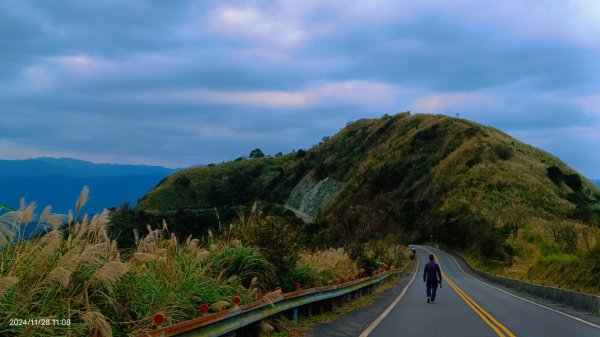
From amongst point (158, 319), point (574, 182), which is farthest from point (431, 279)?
point (574, 182)

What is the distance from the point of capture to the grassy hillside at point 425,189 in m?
60.8

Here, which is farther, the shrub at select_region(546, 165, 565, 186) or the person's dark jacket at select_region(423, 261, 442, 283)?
the shrub at select_region(546, 165, 565, 186)

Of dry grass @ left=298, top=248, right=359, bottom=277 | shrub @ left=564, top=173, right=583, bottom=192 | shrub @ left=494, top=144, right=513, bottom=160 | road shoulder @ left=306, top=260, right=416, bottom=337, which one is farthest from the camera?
shrub @ left=494, top=144, right=513, bottom=160

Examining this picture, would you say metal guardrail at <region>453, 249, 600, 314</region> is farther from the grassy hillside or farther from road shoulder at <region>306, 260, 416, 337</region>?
road shoulder at <region>306, 260, 416, 337</region>

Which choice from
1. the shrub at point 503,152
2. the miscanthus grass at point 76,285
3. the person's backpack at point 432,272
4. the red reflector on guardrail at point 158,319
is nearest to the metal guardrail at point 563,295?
the person's backpack at point 432,272

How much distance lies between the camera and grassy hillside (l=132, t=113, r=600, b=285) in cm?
6075

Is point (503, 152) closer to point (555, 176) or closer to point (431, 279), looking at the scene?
point (555, 176)

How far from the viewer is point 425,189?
375 feet

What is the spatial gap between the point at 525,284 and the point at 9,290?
3129 cm

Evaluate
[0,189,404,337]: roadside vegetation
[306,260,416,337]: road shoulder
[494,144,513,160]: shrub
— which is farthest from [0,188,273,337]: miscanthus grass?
[494,144,513,160]: shrub

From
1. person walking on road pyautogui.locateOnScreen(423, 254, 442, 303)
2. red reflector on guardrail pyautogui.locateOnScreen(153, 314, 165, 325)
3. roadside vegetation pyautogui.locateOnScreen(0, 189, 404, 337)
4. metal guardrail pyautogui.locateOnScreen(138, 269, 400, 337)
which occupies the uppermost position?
roadside vegetation pyautogui.locateOnScreen(0, 189, 404, 337)

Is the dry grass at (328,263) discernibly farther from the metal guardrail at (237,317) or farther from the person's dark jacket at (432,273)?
the person's dark jacket at (432,273)

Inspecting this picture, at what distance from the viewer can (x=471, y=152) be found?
385 ft

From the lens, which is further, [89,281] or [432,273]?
[432,273]
